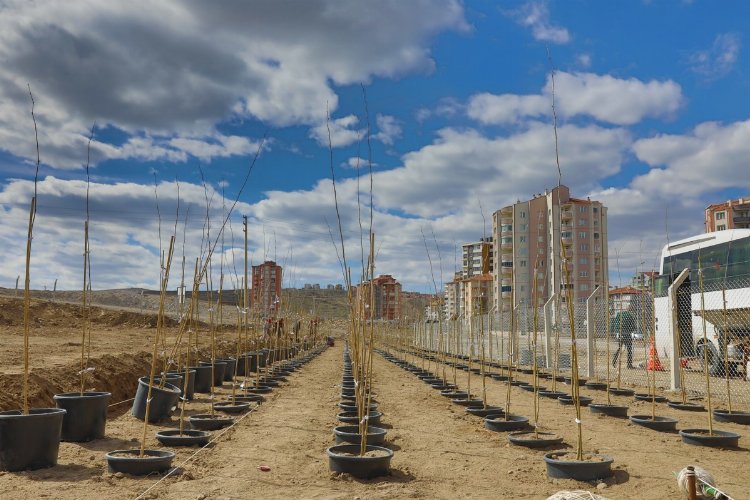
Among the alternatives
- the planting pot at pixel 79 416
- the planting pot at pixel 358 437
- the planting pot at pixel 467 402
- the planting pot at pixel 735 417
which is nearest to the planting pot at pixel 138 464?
the planting pot at pixel 79 416

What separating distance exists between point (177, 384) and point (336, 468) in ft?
→ 13.6

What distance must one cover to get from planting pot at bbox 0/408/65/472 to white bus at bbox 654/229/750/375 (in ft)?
28.2

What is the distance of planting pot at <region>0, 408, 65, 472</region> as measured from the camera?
A: 4027 millimetres

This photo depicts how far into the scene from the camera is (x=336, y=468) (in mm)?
4152

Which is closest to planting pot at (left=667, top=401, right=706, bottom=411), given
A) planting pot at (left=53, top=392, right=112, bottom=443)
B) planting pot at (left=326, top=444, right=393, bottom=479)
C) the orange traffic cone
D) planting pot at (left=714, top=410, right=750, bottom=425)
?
the orange traffic cone

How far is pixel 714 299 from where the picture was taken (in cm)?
1135

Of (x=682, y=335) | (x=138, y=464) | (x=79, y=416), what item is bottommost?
(x=138, y=464)

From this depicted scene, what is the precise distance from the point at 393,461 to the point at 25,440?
2.65 metres

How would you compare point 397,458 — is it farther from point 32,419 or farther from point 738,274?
point 738,274

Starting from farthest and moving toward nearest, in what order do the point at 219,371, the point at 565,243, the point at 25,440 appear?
1. the point at 565,243
2. the point at 219,371
3. the point at 25,440

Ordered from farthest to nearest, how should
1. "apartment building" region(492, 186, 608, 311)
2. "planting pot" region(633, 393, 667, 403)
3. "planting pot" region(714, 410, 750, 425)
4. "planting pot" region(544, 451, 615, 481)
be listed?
"apartment building" region(492, 186, 608, 311) → "planting pot" region(633, 393, 667, 403) → "planting pot" region(714, 410, 750, 425) → "planting pot" region(544, 451, 615, 481)

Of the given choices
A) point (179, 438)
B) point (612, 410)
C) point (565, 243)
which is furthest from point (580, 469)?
point (565, 243)

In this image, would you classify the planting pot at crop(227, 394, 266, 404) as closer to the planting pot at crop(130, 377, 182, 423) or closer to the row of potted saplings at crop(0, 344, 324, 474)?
the row of potted saplings at crop(0, 344, 324, 474)

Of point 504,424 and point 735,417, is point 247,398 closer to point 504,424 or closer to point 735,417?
point 504,424
